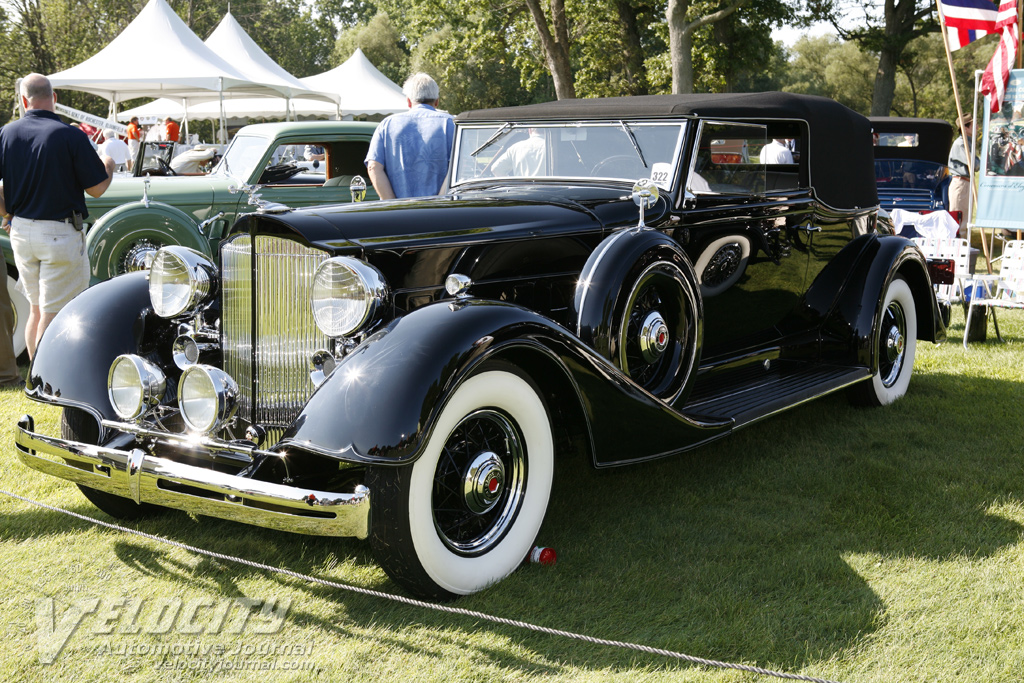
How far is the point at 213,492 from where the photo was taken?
2.68 m

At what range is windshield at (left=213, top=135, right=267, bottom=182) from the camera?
8.30 meters

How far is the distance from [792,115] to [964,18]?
16.3ft

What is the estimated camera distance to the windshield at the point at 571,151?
172 inches

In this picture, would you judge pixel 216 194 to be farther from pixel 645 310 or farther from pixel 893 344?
pixel 893 344

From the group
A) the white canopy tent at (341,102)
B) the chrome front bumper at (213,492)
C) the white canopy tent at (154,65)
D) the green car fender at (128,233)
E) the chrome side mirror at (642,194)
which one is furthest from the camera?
the white canopy tent at (341,102)

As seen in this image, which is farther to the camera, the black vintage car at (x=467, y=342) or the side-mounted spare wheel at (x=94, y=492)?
the side-mounted spare wheel at (x=94, y=492)

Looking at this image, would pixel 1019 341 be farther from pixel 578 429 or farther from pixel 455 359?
pixel 455 359

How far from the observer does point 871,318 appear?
4973 mm

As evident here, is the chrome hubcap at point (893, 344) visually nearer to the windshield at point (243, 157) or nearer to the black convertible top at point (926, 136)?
the windshield at point (243, 157)

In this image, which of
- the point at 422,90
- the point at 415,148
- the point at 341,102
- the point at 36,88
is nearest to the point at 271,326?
the point at 415,148

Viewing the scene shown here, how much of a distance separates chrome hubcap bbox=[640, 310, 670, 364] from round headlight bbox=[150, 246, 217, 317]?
73.0 inches

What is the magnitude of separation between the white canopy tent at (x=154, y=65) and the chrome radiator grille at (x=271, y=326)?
14.2m

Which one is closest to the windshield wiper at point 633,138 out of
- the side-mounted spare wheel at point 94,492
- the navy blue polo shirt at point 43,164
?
the side-mounted spare wheel at point 94,492

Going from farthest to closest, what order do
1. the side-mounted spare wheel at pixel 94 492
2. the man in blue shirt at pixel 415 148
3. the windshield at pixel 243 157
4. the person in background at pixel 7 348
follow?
the windshield at pixel 243 157
the person in background at pixel 7 348
the man in blue shirt at pixel 415 148
the side-mounted spare wheel at pixel 94 492
